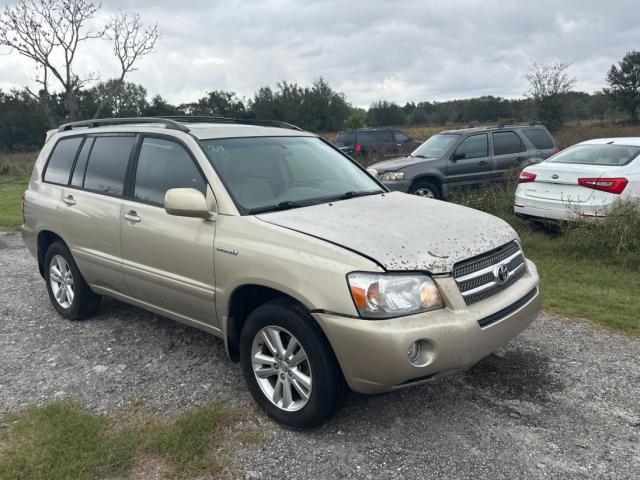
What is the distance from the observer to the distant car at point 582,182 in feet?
23.0

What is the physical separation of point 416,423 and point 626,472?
1.11 m

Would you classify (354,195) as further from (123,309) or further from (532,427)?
(123,309)

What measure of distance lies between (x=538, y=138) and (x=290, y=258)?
9804 mm

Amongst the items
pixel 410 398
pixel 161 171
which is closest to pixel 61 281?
pixel 161 171

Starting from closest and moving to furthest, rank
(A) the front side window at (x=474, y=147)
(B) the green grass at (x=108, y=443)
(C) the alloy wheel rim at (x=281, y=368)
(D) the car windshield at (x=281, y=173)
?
(B) the green grass at (x=108, y=443) < (C) the alloy wheel rim at (x=281, y=368) < (D) the car windshield at (x=281, y=173) < (A) the front side window at (x=474, y=147)

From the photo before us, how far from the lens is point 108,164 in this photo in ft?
15.0

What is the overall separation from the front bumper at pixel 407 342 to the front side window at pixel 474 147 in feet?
26.7

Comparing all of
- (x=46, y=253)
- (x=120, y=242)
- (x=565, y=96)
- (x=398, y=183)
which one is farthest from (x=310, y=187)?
(x=565, y=96)

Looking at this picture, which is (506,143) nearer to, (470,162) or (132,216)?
(470,162)

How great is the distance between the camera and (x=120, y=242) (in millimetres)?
4254

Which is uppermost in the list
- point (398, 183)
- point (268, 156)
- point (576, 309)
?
point (268, 156)

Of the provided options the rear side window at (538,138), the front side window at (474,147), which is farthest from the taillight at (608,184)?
the rear side window at (538,138)

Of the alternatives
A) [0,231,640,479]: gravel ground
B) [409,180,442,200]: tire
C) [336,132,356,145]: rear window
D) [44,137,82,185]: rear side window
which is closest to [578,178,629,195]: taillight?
[0,231,640,479]: gravel ground

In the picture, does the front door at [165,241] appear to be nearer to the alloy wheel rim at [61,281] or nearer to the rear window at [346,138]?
the alloy wheel rim at [61,281]
